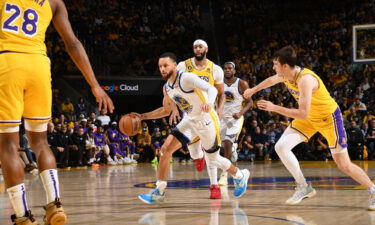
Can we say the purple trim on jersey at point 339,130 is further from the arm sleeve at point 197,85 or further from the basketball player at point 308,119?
the arm sleeve at point 197,85

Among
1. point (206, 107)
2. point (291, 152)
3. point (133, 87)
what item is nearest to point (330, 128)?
point (291, 152)

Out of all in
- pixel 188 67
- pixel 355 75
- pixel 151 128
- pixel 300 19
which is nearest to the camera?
pixel 188 67

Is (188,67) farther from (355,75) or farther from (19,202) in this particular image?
(355,75)

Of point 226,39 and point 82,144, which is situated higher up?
point 226,39

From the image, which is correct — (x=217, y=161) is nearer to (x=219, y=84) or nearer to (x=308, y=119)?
(x=308, y=119)

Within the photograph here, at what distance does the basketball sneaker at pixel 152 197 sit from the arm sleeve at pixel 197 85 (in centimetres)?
132

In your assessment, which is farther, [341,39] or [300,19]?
[300,19]

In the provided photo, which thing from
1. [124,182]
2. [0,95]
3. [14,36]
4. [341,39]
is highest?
[341,39]

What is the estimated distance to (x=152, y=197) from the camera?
270 inches

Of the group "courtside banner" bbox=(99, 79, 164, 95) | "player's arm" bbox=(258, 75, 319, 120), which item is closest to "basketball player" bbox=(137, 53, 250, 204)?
"player's arm" bbox=(258, 75, 319, 120)

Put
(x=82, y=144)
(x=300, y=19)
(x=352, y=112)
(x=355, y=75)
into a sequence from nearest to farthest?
(x=82, y=144), (x=352, y=112), (x=355, y=75), (x=300, y=19)

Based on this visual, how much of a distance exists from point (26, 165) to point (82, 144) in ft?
7.19

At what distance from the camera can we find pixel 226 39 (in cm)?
2631

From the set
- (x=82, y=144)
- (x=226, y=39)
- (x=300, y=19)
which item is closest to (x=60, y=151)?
(x=82, y=144)
